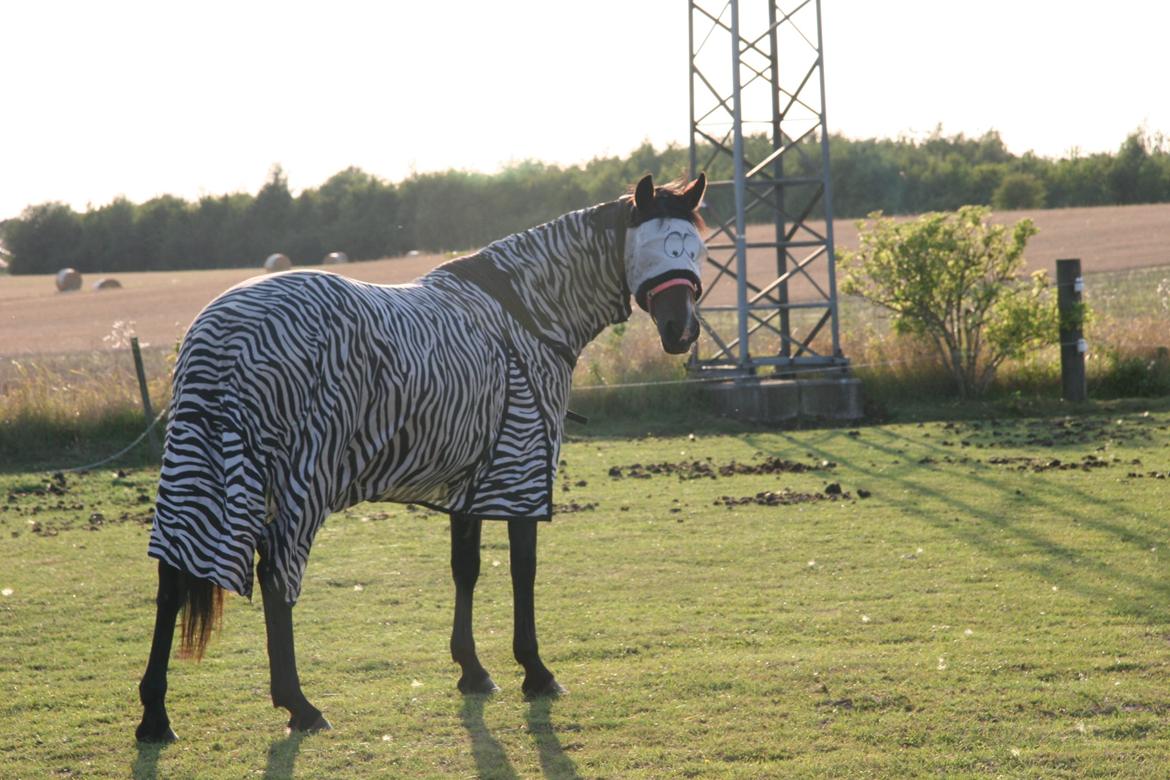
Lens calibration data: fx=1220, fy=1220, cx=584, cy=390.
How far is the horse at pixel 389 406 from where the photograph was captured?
4.18 m

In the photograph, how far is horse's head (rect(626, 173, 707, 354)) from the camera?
16.7 ft

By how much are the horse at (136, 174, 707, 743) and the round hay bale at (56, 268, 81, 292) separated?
4288cm

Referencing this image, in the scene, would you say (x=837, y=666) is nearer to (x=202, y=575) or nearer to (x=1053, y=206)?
(x=202, y=575)

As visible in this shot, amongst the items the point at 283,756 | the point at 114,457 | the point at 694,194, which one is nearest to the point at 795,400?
the point at 114,457

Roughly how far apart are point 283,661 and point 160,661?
Result: 43 centimetres

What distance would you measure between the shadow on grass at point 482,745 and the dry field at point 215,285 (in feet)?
70.6

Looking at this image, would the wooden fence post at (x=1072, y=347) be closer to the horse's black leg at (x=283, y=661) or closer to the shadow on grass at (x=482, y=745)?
the shadow on grass at (x=482, y=745)

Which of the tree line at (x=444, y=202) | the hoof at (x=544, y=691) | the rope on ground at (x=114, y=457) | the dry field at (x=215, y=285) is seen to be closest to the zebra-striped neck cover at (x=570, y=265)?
the hoof at (x=544, y=691)

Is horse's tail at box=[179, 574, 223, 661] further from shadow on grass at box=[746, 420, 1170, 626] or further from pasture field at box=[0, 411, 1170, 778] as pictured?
shadow on grass at box=[746, 420, 1170, 626]

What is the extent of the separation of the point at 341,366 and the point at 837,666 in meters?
2.58

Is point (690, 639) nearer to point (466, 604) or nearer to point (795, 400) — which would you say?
point (466, 604)

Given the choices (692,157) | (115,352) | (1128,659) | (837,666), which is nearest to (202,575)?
(837,666)

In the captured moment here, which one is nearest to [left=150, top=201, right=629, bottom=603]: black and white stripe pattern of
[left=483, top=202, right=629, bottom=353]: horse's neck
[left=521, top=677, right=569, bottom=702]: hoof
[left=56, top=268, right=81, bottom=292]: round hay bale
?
[left=483, top=202, right=629, bottom=353]: horse's neck

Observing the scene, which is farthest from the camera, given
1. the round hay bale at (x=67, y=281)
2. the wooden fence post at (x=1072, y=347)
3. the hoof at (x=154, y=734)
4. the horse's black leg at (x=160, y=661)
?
the round hay bale at (x=67, y=281)
